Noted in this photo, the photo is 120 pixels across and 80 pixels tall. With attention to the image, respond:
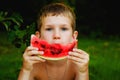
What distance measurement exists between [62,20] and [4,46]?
505 centimetres

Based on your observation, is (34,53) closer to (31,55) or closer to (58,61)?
(31,55)

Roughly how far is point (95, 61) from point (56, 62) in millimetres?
3110

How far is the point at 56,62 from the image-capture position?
4652 millimetres

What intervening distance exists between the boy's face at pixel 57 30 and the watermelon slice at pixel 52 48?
56 mm

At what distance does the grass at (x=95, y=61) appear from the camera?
6.44m

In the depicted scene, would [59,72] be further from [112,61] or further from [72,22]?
[112,61]

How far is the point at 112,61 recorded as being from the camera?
7.77 m

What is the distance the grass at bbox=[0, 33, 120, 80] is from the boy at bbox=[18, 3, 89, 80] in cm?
88

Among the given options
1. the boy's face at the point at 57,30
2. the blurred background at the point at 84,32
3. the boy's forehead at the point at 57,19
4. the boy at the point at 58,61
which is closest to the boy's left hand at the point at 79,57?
the boy at the point at 58,61

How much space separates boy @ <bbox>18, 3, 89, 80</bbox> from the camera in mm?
4305

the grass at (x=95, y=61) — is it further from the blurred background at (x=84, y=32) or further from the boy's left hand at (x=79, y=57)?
the boy's left hand at (x=79, y=57)

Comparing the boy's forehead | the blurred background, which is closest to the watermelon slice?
the boy's forehead

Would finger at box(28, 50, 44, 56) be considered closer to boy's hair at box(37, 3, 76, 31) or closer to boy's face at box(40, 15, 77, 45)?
boy's face at box(40, 15, 77, 45)

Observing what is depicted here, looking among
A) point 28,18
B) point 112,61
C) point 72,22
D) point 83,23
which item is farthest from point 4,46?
point 72,22
